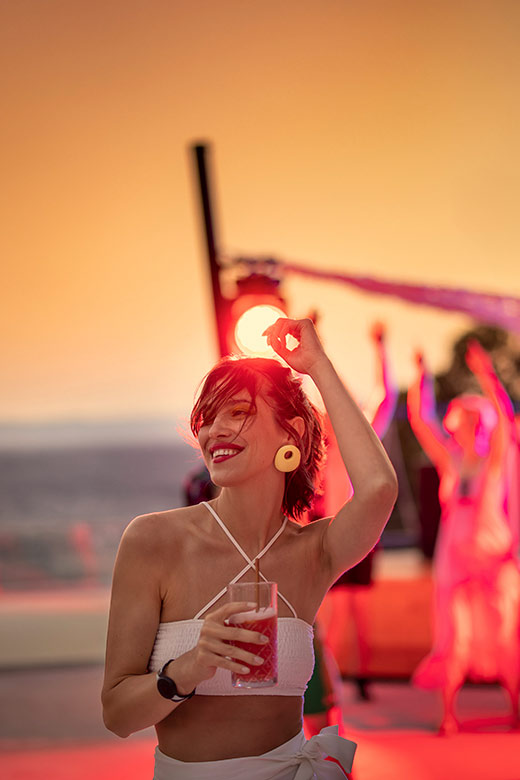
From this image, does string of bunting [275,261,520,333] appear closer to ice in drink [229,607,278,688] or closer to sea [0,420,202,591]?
ice in drink [229,607,278,688]

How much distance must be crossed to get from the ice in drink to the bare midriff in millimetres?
107

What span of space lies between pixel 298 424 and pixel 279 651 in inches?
14.0

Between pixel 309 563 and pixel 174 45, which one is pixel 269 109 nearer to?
pixel 174 45

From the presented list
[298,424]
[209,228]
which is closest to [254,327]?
[298,424]

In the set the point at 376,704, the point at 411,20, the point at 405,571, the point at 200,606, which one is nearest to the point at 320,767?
the point at 200,606

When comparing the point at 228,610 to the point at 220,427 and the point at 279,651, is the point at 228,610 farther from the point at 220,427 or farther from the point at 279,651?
the point at 220,427

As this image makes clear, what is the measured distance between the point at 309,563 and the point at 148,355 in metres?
23.6

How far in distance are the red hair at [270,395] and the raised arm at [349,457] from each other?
0.16 ft

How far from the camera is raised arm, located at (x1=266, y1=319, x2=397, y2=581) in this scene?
127cm

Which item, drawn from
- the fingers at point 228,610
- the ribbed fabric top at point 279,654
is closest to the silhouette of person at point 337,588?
the ribbed fabric top at point 279,654

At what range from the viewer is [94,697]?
16.9ft

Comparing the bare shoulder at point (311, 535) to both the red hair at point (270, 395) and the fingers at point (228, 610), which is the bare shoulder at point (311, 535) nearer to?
the red hair at point (270, 395)

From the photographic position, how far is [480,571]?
3996mm

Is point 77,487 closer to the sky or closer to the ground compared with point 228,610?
closer to the ground
